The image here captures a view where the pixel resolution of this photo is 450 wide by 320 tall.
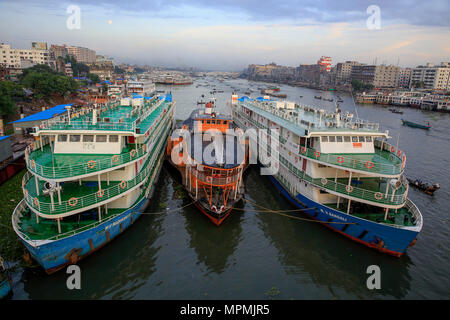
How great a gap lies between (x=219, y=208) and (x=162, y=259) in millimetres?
5076

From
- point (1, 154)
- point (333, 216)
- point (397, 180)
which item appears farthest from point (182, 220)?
point (1, 154)

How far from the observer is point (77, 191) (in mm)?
16266

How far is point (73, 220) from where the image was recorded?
1588 cm

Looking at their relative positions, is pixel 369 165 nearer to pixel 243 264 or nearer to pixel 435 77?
pixel 243 264

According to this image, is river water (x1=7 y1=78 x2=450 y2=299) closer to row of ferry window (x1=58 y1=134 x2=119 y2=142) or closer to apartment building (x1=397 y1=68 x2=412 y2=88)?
row of ferry window (x1=58 y1=134 x2=119 y2=142)

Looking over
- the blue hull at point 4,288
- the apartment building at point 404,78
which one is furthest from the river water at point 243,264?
the apartment building at point 404,78

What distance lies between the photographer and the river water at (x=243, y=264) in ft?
47.4

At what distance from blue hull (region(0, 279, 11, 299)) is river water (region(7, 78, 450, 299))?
50cm

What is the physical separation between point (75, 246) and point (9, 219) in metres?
7.58

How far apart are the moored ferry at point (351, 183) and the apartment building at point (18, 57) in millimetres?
133238

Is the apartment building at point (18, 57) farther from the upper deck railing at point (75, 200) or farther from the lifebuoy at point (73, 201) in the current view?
the lifebuoy at point (73, 201)

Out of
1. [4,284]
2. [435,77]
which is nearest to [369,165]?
[4,284]

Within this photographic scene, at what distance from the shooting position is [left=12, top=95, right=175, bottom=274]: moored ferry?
558 inches
